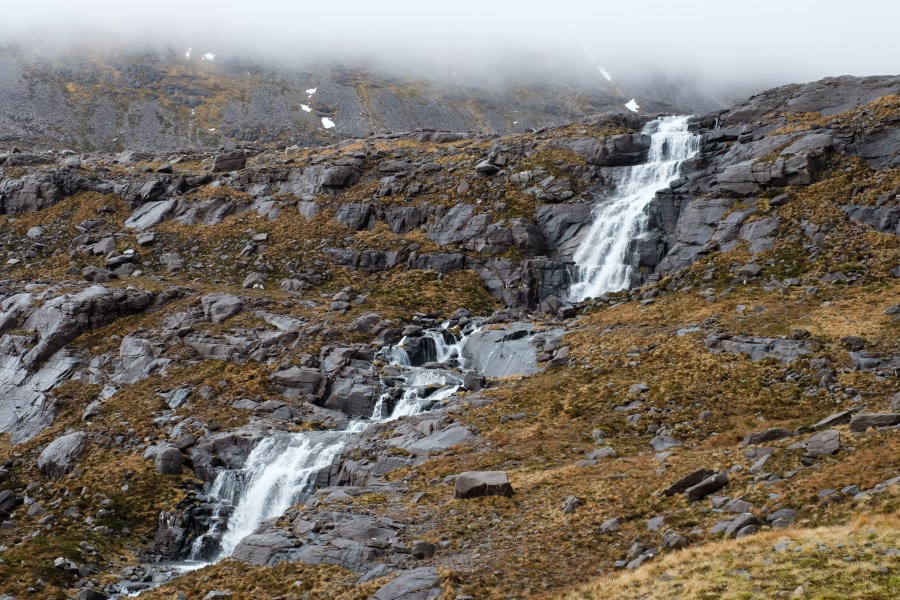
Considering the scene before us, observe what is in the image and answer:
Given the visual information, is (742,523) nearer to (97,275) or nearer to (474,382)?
(474,382)

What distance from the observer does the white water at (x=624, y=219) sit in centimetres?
5750

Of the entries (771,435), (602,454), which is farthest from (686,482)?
(602,454)

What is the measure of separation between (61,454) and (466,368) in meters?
24.1

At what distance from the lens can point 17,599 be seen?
2584 cm

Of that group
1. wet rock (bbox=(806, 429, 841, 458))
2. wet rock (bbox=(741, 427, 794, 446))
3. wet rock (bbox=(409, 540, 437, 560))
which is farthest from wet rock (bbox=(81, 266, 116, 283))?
wet rock (bbox=(806, 429, 841, 458))

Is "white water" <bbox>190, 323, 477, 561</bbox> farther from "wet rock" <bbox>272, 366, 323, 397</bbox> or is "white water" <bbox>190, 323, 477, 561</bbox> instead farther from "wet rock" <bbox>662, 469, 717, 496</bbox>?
"wet rock" <bbox>662, 469, 717, 496</bbox>

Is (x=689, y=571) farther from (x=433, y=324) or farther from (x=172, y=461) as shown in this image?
(x=433, y=324)

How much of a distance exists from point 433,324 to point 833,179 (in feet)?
108

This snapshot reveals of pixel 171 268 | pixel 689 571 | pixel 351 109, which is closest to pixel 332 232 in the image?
pixel 171 268

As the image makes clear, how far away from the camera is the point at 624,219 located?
6069cm

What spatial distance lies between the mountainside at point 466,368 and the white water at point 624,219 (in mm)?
1009

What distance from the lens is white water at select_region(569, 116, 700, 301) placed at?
57.5m

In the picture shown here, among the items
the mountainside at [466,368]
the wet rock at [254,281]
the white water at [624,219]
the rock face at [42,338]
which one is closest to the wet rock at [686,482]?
the mountainside at [466,368]

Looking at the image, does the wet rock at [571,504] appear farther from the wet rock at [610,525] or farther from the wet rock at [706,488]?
the wet rock at [706,488]
